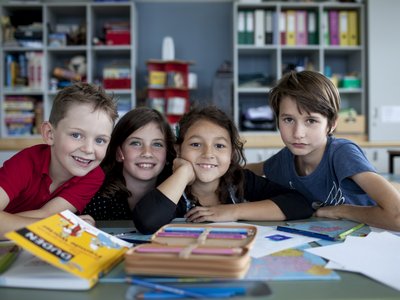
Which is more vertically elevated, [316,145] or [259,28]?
[259,28]

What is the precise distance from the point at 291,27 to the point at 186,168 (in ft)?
9.57

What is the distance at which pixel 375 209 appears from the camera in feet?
3.43

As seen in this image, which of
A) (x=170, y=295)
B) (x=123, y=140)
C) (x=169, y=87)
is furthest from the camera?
(x=169, y=87)

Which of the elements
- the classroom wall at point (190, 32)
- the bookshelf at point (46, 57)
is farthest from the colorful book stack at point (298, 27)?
the bookshelf at point (46, 57)

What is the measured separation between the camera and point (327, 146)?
142 centimetres

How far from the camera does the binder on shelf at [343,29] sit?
149 inches

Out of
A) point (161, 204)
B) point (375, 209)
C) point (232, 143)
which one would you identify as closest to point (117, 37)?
point (232, 143)

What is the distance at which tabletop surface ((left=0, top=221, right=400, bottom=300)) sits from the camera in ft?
1.82

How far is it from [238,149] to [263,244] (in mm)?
665

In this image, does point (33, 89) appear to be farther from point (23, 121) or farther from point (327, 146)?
point (327, 146)

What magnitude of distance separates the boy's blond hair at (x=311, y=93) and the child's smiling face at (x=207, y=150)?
0.26 meters

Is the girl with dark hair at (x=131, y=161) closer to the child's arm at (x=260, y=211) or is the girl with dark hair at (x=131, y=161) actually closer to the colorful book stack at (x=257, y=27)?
the child's arm at (x=260, y=211)

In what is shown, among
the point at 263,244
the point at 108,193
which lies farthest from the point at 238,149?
the point at 263,244

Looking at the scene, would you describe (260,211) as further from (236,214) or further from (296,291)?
(296,291)
